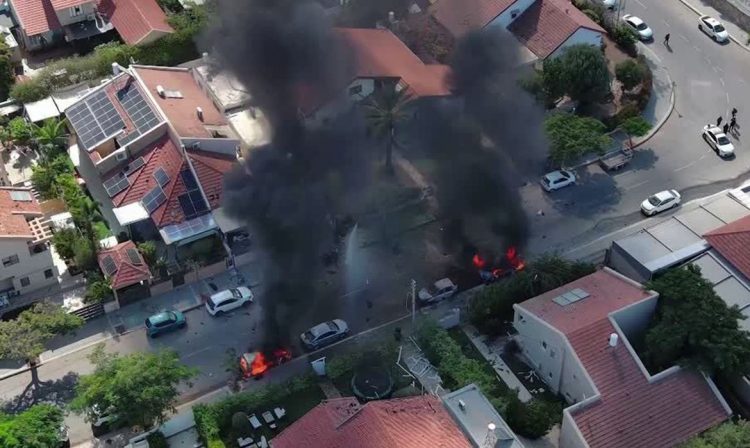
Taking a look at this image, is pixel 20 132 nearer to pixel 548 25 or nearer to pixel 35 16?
pixel 35 16

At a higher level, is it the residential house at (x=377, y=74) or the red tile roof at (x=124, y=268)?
the residential house at (x=377, y=74)

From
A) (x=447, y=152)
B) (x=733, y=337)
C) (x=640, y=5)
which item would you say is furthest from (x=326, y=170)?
(x=640, y=5)

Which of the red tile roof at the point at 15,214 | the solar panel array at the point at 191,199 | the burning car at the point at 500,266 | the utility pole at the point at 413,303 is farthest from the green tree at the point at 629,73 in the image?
the red tile roof at the point at 15,214

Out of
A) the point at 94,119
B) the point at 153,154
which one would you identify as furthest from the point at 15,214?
the point at 94,119

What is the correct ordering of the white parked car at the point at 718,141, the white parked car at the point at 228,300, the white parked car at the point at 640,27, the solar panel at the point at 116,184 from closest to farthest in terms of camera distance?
the white parked car at the point at 228,300 → the solar panel at the point at 116,184 → the white parked car at the point at 718,141 → the white parked car at the point at 640,27

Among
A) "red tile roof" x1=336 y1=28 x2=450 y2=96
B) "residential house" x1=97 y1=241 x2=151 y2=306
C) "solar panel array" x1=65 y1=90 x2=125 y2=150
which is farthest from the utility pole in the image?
"solar panel array" x1=65 y1=90 x2=125 y2=150

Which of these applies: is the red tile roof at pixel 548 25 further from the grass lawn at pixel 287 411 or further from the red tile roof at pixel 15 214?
the red tile roof at pixel 15 214
